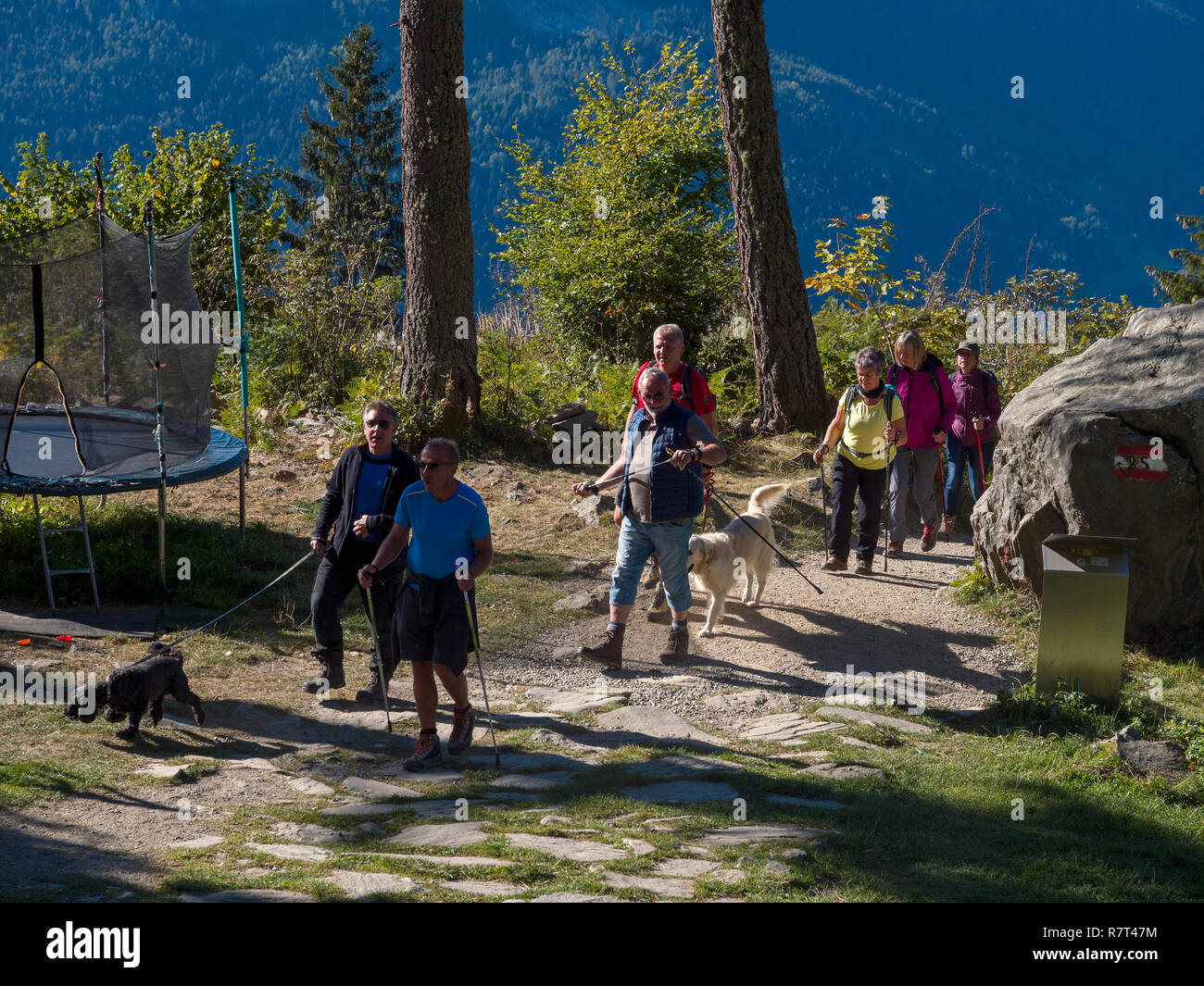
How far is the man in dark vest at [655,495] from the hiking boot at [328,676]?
1689 millimetres

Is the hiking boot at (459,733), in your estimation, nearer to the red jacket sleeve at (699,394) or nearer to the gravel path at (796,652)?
the gravel path at (796,652)

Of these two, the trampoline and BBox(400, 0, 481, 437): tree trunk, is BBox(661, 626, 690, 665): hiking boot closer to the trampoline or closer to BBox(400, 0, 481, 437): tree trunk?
the trampoline

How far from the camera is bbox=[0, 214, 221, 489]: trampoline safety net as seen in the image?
384 inches

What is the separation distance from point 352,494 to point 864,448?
4.58m

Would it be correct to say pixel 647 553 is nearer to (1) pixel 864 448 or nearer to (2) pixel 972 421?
(1) pixel 864 448

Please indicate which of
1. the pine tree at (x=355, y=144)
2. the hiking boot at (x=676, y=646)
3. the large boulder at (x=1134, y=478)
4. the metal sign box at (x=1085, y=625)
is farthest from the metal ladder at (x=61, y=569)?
the pine tree at (x=355, y=144)

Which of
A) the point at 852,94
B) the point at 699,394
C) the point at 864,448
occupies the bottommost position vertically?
the point at 864,448

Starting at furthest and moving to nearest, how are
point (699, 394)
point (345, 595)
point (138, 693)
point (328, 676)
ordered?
point (699, 394) < point (328, 676) < point (345, 595) < point (138, 693)

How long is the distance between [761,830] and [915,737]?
2.06m

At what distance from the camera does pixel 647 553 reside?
8016mm

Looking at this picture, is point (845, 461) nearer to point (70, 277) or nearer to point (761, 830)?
point (761, 830)

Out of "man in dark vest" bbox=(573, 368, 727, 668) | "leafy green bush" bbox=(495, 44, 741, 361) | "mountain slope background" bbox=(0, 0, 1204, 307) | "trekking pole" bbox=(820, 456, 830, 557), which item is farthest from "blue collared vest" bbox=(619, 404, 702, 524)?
"mountain slope background" bbox=(0, 0, 1204, 307)

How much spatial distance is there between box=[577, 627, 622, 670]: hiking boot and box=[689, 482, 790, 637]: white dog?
83 centimetres

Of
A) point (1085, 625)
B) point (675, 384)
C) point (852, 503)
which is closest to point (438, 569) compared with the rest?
point (675, 384)
